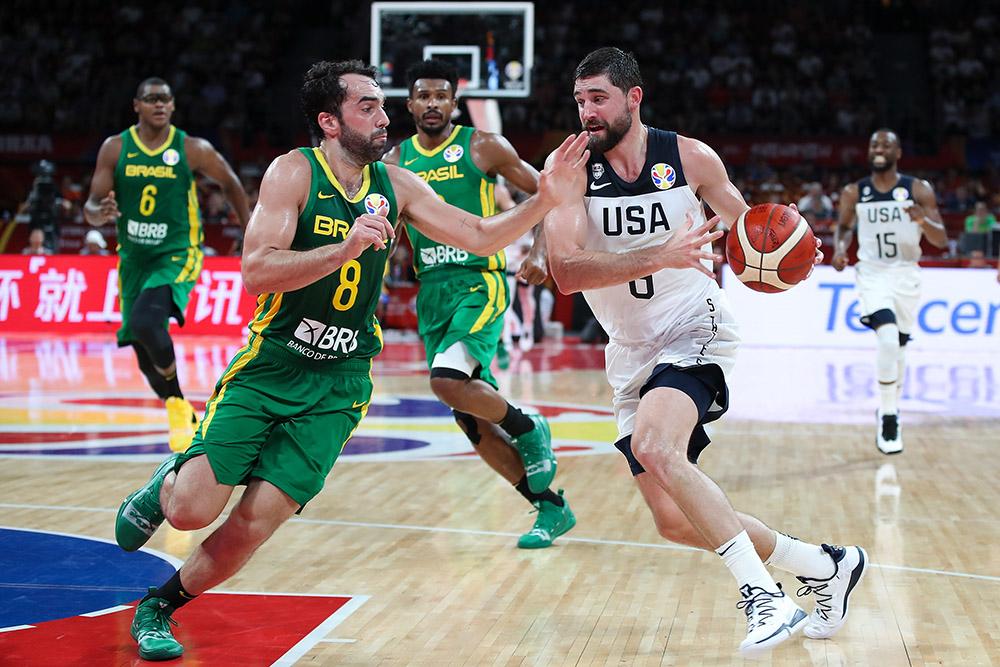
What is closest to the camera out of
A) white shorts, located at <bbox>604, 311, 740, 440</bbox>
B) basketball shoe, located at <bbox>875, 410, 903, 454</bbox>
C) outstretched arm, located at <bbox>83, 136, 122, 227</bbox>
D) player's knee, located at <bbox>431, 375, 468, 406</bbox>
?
white shorts, located at <bbox>604, 311, 740, 440</bbox>

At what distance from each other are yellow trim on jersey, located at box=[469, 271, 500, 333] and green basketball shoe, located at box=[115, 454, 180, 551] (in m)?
2.23

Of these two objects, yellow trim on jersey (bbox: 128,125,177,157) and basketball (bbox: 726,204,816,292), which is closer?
basketball (bbox: 726,204,816,292)

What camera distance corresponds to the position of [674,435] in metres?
4.29

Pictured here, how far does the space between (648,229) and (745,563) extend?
1.32 m

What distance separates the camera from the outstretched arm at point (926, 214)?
945 cm

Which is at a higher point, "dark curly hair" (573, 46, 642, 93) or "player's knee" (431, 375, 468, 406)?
"dark curly hair" (573, 46, 642, 93)

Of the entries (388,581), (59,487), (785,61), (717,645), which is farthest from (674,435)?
(785,61)

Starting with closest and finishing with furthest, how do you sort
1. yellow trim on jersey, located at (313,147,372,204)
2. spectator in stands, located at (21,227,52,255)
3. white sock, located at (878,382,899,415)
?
yellow trim on jersey, located at (313,147,372,204)
white sock, located at (878,382,899,415)
spectator in stands, located at (21,227,52,255)

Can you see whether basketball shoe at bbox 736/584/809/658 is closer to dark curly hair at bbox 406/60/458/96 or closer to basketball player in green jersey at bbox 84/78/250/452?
dark curly hair at bbox 406/60/458/96

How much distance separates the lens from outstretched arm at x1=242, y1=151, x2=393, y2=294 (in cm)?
388

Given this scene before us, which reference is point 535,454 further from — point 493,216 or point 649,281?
point 493,216

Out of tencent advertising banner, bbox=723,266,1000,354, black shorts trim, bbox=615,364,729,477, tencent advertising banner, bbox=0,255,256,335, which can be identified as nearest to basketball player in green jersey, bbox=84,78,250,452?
black shorts trim, bbox=615,364,729,477

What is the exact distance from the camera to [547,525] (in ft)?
19.4

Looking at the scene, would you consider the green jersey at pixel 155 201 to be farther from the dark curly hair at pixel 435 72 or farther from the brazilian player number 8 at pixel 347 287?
the brazilian player number 8 at pixel 347 287
